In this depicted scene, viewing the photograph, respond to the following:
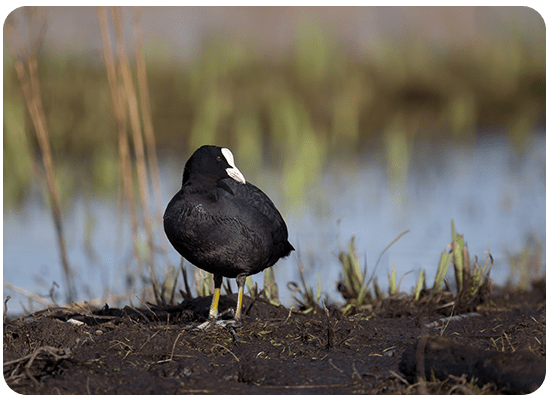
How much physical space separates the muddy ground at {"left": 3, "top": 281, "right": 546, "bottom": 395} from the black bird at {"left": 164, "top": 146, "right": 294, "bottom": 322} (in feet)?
1.28

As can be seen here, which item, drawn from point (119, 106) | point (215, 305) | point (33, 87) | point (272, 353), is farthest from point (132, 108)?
point (272, 353)

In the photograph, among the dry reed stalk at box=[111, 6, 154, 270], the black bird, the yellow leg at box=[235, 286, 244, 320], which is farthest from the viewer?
the dry reed stalk at box=[111, 6, 154, 270]

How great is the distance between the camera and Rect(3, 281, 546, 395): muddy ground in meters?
2.74

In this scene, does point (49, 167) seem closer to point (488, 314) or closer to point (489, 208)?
point (488, 314)

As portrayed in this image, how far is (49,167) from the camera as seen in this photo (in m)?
5.09

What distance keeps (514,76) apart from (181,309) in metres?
9.93

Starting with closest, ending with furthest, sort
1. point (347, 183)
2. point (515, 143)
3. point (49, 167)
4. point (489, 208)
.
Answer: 1. point (49, 167)
2. point (489, 208)
3. point (347, 183)
4. point (515, 143)

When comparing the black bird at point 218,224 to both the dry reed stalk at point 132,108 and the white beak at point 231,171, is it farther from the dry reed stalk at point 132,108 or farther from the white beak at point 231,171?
the dry reed stalk at point 132,108

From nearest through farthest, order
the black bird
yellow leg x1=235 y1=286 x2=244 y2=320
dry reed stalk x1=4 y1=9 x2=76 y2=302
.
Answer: the black bird → yellow leg x1=235 y1=286 x2=244 y2=320 → dry reed stalk x1=4 y1=9 x2=76 y2=302

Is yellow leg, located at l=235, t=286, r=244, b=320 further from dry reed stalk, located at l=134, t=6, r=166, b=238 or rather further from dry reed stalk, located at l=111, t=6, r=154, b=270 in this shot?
dry reed stalk, located at l=134, t=6, r=166, b=238

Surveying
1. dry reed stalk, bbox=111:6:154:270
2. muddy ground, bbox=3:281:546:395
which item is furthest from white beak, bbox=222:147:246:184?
dry reed stalk, bbox=111:6:154:270

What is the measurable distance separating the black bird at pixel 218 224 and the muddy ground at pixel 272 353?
39 centimetres

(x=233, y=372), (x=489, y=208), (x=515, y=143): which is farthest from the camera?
(x=515, y=143)

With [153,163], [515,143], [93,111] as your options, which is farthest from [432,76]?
[153,163]
